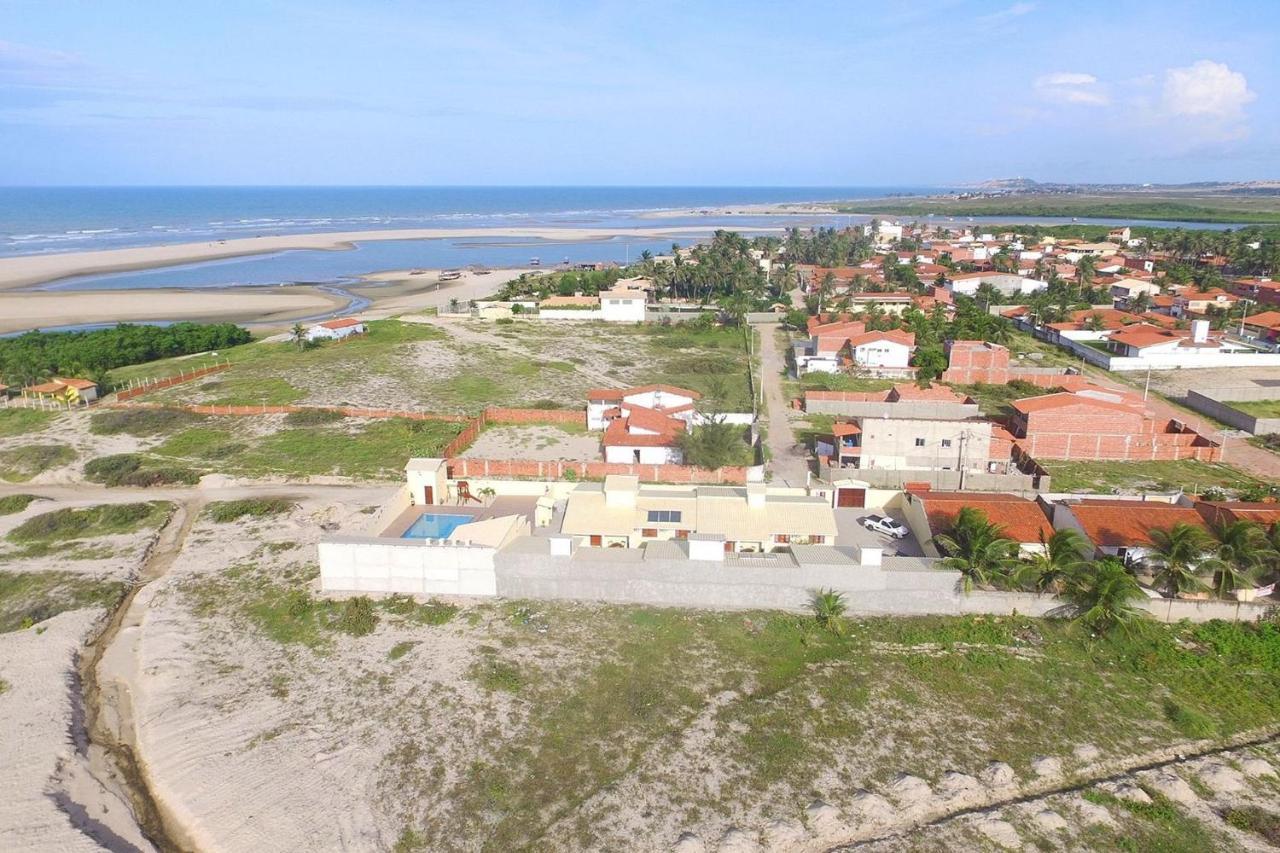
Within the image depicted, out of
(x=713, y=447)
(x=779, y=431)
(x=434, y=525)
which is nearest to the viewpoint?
(x=434, y=525)

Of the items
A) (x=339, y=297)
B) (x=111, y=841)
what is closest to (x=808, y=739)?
(x=111, y=841)

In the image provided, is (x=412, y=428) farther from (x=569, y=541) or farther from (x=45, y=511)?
(x=569, y=541)

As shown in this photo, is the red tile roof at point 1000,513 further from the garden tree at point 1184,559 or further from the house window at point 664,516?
the house window at point 664,516

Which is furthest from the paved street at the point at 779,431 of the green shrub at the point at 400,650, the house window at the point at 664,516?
the green shrub at the point at 400,650

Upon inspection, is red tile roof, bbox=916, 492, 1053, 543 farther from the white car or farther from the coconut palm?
the coconut palm

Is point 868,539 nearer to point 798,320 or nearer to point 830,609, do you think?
point 830,609

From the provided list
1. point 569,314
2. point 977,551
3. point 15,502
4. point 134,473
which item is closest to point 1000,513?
point 977,551
